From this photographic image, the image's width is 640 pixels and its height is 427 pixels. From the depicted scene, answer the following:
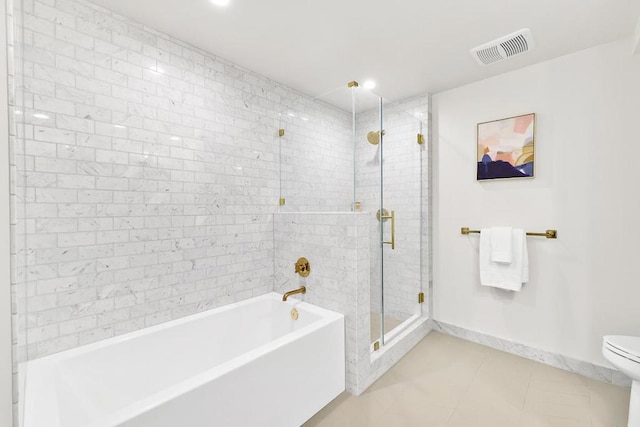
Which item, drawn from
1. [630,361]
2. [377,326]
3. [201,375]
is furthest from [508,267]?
[201,375]

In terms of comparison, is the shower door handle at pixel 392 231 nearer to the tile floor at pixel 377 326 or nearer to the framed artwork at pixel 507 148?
the tile floor at pixel 377 326

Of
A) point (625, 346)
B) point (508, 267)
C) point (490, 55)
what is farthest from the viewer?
point (508, 267)

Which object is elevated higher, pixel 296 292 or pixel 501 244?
pixel 501 244

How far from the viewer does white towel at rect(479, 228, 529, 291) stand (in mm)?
2396

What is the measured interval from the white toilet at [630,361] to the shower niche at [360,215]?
4.48 feet

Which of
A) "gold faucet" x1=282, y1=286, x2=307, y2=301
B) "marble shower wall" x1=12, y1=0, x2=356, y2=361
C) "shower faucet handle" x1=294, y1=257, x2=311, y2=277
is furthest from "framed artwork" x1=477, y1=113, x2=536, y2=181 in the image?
"gold faucet" x1=282, y1=286, x2=307, y2=301

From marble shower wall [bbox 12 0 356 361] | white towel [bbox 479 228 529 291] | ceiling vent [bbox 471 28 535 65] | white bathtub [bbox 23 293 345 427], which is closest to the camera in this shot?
white bathtub [bbox 23 293 345 427]

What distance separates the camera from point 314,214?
7.52ft

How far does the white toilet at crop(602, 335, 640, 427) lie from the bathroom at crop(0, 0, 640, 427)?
14 mm

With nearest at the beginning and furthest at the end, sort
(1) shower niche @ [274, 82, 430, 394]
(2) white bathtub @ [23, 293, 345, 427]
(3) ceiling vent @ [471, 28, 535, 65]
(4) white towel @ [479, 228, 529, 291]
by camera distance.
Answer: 1. (2) white bathtub @ [23, 293, 345, 427]
2. (3) ceiling vent @ [471, 28, 535, 65]
3. (1) shower niche @ [274, 82, 430, 394]
4. (4) white towel @ [479, 228, 529, 291]

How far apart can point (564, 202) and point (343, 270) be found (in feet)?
6.20

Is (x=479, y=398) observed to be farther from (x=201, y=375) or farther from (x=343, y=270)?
(x=201, y=375)

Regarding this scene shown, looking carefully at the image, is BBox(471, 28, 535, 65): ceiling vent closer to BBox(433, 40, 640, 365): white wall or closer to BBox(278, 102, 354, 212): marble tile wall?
BBox(433, 40, 640, 365): white wall

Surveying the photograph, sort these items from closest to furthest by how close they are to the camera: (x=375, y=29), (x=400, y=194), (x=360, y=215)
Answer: (x=375, y=29) < (x=360, y=215) < (x=400, y=194)
